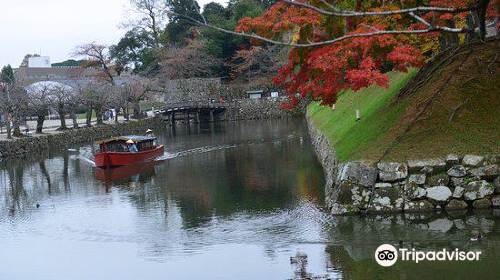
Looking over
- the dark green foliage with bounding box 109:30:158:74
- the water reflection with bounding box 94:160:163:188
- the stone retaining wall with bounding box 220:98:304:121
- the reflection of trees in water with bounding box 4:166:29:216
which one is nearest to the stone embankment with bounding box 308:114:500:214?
the reflection of trees in water with bounding box 4:166:29:216

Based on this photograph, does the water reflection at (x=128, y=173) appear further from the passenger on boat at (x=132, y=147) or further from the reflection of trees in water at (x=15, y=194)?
the reflection of trees in water at (x=15, y=194)

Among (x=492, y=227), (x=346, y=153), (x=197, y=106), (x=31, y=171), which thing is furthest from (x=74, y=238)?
(x=197, y=106)

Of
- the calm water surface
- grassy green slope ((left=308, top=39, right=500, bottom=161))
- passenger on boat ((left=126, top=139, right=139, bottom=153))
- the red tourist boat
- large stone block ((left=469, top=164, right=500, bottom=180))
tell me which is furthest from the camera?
passenger on boat ((left=126, top=139, right=139, bottom=153))

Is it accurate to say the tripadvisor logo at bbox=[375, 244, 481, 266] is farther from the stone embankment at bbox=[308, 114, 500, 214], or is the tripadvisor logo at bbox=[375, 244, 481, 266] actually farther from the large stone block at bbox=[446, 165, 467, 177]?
the large stone block at bbox=[446, 165, 467, 177]

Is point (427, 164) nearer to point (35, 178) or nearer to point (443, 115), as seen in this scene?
point (443, 115)

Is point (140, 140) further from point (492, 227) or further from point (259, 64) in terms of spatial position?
point (259, 64)

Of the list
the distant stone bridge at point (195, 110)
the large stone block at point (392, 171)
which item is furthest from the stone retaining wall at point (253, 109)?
the large stone block at point (392, 171)

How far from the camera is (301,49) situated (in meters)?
18.2

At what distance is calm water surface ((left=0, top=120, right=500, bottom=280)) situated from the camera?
1251 cm

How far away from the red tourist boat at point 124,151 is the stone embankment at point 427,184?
2040 centimetres

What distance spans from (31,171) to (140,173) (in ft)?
24.6

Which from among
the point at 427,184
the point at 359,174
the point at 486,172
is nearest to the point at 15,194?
the point at 359,174

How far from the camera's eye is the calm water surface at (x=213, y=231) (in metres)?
12.5

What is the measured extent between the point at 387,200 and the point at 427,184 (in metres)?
1.10
